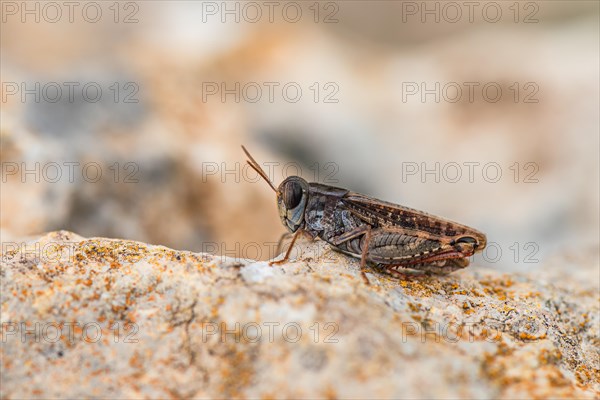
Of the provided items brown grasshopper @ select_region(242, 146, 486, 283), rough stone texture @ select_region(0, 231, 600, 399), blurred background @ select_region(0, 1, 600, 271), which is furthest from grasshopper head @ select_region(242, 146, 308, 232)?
blurred background @ select_region(0, 1, 600, 271)

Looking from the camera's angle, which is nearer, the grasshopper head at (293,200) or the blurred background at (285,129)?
the grasshopper head at (293,200)

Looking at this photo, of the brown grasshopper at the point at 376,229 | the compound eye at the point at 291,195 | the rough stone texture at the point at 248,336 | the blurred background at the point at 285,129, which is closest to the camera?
the rough stone texture at the point at 248,336

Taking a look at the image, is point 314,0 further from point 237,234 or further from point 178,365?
point 178,365

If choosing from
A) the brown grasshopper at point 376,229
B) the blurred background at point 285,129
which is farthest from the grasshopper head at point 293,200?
the blurred background at point 285,129

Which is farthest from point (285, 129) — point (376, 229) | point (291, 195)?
point (376, 229)

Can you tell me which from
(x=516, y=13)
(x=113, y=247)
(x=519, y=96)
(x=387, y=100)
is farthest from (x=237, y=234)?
(x=516, y=13)

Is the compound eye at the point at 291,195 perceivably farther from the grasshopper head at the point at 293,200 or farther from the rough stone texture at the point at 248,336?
the rough stone texture at the point at 248,336

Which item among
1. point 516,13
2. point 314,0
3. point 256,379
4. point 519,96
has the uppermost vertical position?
point 314,0
